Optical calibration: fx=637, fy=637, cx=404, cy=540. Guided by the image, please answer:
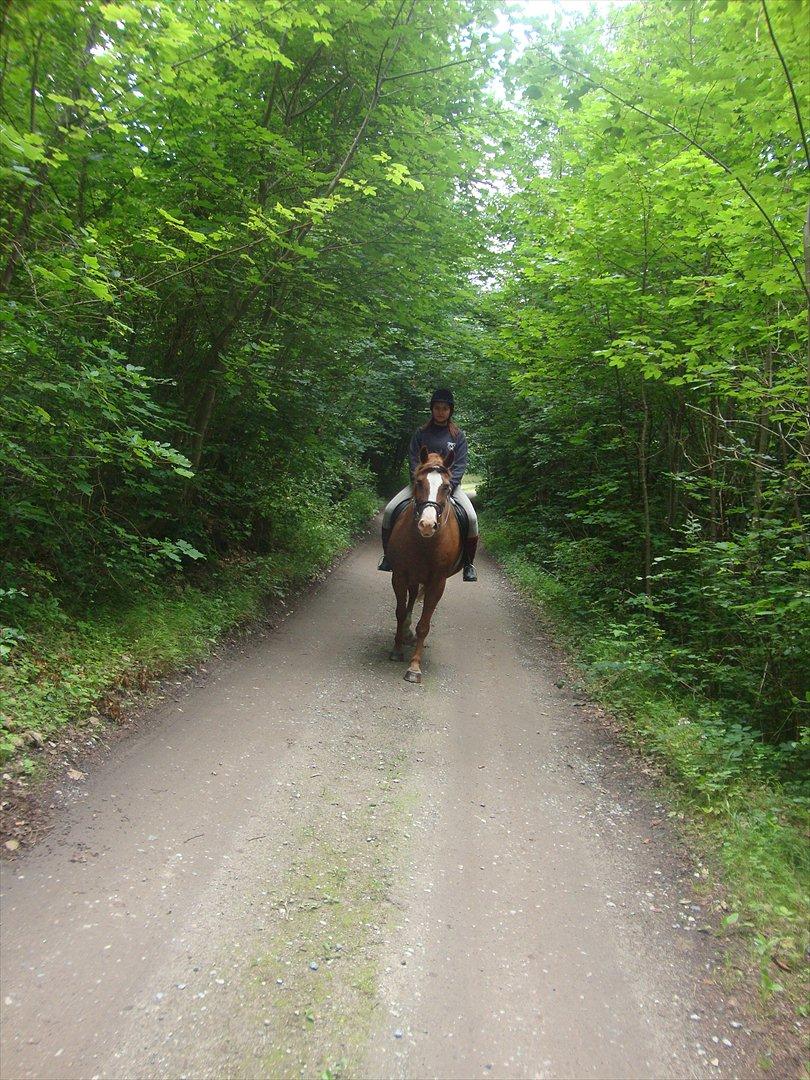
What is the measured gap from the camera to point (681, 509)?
9.20 m

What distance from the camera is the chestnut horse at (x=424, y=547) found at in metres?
6.78

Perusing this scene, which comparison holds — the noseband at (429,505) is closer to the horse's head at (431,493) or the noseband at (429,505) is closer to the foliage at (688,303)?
the horse's head at (431,493)

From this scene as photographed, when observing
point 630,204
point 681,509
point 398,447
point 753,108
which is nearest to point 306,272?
point 630,204

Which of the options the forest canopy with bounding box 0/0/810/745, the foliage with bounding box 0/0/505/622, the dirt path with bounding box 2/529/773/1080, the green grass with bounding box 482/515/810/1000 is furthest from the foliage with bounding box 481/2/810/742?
the dirt path with bounding box 2/529/773/1080

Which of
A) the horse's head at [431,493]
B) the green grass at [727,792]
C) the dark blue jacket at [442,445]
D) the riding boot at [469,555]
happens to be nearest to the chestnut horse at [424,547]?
the horse's head at [431,493]

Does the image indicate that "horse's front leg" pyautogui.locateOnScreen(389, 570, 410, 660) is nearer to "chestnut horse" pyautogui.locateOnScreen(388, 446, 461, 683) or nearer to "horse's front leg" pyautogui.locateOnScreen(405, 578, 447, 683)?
"chestnut horse" pyautogui.locateOnScreen(388, 446, 461, 683)

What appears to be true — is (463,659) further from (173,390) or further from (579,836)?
(173,390)

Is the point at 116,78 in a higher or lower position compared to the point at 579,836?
higher

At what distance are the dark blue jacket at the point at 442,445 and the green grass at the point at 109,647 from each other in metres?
2.94

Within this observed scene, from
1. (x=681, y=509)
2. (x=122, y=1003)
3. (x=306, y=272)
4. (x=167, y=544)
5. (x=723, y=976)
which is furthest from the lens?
(x=681, y=509)

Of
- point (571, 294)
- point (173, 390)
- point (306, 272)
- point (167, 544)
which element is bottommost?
point (167, 544)

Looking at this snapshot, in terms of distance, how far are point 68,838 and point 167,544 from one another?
115 inches

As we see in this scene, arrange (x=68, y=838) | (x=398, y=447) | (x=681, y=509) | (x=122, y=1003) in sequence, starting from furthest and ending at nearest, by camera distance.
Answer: (x=398, y=447)
(x=681, y=509)
(x=68, y=838)
(x=122, y=1003)

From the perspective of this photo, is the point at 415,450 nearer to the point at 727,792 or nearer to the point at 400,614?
the point at 400,614
